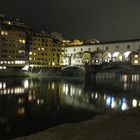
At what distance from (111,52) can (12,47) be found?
25082 millimetres

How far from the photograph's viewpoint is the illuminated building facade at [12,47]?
62.1m

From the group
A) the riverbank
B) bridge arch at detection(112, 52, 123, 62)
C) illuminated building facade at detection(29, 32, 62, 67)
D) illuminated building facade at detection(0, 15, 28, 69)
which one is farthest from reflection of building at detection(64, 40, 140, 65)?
the riverbank

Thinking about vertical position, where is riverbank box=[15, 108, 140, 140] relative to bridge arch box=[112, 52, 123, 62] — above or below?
below

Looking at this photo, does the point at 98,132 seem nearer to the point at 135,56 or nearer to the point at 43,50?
the point at 135,56

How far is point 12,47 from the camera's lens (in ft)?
212

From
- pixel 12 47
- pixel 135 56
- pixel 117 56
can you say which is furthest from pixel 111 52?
pixel 12 47

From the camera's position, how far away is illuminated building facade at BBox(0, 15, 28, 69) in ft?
204

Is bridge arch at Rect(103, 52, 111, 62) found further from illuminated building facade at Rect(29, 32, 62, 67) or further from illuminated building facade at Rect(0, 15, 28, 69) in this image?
illuminated building facade at Rect(0, 15, 28, 69)

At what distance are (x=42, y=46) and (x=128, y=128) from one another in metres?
64.8

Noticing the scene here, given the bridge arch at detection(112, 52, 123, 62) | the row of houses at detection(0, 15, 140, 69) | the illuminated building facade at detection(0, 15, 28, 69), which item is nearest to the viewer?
the illuminated building facade at detection(0, 15, 28, 69)

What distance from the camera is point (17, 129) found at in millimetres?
12500

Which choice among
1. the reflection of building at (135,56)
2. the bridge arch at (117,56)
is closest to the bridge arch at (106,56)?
the bridge arch at (117,56)

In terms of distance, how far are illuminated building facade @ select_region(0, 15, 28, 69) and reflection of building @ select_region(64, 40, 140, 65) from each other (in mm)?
16453

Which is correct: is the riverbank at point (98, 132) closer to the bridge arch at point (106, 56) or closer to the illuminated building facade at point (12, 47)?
the illuminated building facade at point (12, 47)
